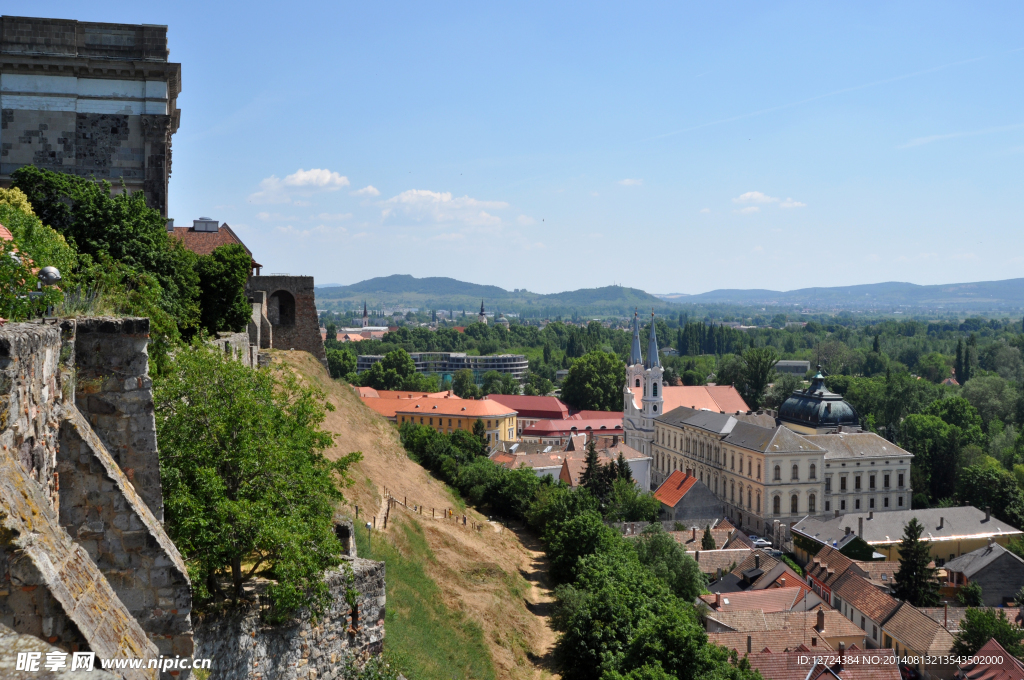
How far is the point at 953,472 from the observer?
262ft

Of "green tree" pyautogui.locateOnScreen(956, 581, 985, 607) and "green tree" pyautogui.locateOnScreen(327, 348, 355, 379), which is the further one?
"green tree" pyautogui.locateOnScreen(327, 348, 355, 379)

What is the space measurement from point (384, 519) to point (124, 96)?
15754mm

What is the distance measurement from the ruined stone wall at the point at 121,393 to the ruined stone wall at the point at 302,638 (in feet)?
9.44

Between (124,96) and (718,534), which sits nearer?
(124,96)

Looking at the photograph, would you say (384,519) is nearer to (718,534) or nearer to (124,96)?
(124,96)

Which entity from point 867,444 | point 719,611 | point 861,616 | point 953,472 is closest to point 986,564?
point 861,616

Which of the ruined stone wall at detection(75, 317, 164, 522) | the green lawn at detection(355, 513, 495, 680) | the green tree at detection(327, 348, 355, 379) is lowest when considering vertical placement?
the green lawn at detection(355, 513, 495, 680)

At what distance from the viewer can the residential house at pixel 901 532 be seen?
→ 5869 cm

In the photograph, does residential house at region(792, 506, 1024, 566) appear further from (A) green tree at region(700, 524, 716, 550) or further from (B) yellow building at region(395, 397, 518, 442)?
(B) yellow building at region(395, 397, 518, 442)

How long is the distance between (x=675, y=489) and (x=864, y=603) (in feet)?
87.3

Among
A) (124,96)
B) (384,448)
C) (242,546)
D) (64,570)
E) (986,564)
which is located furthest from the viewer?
(986,564)

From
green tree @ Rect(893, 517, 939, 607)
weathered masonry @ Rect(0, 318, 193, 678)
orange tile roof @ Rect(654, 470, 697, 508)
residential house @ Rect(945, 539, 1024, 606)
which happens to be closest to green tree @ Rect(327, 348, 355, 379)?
orange tile roof @ Rect(654, 470, 697, 508)

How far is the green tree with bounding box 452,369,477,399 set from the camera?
135875 millimetres

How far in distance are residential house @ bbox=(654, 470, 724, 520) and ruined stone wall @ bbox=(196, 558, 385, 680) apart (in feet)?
183
